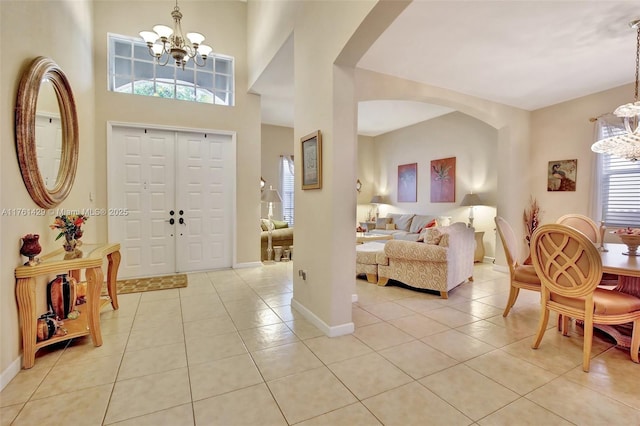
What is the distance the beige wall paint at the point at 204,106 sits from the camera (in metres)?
4.41

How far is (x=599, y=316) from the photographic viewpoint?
223 cm

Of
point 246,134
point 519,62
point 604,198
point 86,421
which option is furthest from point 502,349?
point 246,134

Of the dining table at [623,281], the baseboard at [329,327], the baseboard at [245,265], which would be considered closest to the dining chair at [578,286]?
the dining table at [623,281]

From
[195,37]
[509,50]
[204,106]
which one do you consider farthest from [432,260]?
[204,106]

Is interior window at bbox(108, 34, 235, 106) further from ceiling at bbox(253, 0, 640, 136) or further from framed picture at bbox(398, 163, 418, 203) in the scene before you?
framed picture at bbox(398, 163, 418, 203)

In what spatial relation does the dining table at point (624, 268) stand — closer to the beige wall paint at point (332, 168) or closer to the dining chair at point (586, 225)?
the dining chair at point (586, 225)

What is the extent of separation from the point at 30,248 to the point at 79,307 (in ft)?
3.24

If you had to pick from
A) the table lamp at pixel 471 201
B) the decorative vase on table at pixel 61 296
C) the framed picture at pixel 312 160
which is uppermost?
the framed picture at pixel 312 160

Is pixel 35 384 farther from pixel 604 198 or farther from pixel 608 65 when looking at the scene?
pixel 604 198

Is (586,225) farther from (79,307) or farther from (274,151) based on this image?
(274,151)

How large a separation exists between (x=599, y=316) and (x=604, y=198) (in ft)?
10.7

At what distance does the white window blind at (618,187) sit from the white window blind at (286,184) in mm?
5912

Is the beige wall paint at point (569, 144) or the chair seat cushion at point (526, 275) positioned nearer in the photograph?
the chair seat cushion at point (526, 275)

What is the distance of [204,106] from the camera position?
16.4 ft
